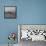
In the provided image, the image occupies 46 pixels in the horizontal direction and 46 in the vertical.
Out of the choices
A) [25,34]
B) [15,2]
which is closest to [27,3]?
[15,2]

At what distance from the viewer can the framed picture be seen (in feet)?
15.6

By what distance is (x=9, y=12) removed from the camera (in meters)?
4.77

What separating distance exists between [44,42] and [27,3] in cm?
152

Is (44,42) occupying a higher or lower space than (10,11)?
lower

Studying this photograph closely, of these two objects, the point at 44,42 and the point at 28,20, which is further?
the point at 28,20

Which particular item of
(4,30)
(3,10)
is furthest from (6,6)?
(4,30)

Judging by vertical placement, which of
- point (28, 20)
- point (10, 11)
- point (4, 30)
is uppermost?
point (10, 11)

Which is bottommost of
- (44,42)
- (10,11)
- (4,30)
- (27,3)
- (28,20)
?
(44,42)

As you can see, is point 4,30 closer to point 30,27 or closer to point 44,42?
point 30,27

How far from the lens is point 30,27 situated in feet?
15.5

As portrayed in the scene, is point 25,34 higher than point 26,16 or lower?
lower

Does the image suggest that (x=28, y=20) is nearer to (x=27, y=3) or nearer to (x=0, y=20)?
(x=27, y=3)

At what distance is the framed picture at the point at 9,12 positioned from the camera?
476 centimetres

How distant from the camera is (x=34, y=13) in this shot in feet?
15.8
